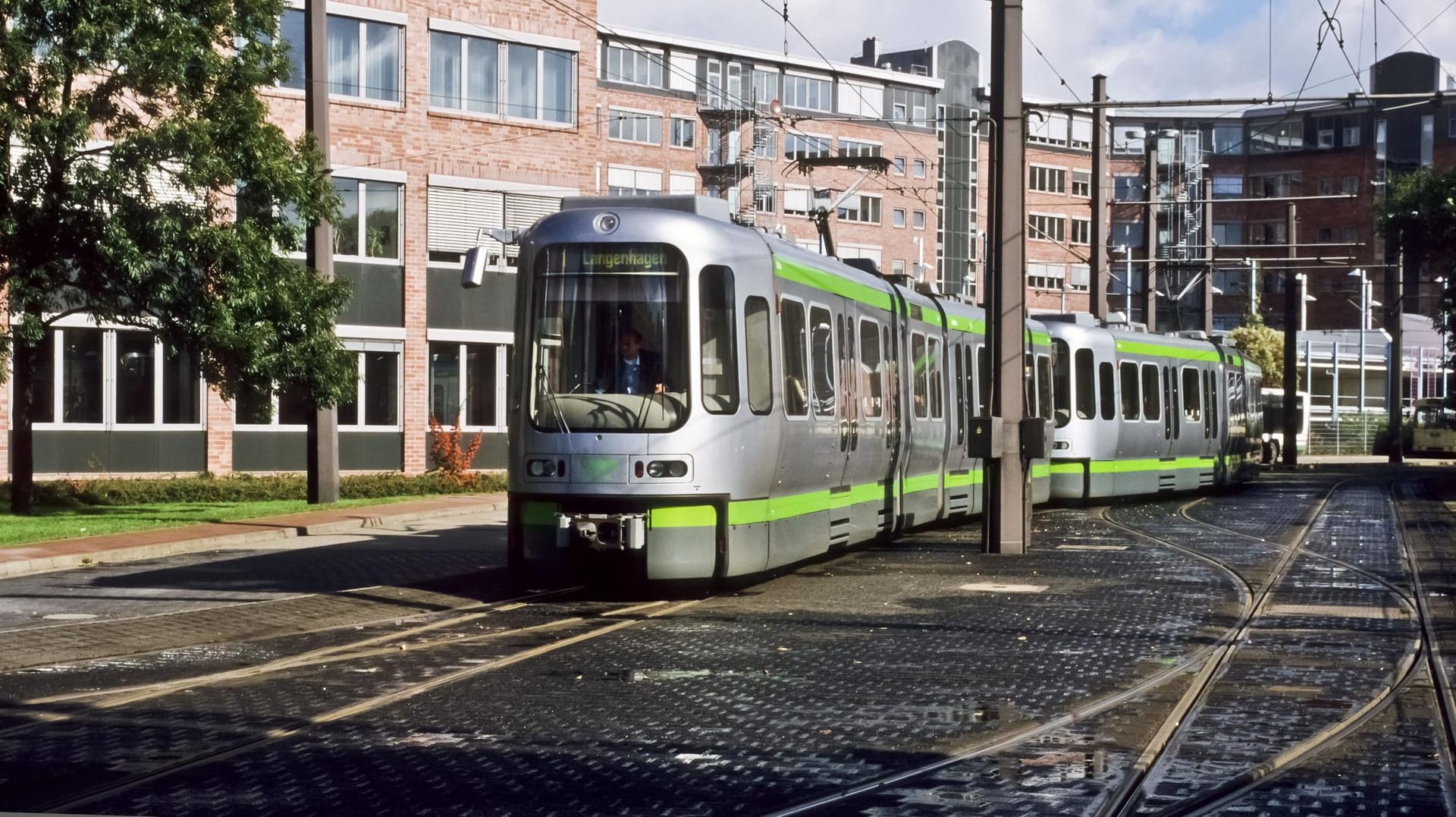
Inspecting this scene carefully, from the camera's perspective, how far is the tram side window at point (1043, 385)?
27.8 m

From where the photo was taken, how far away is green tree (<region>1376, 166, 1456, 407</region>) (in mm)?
45281

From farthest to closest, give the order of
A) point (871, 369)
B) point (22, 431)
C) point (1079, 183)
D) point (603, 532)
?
1. point (1079, 183)
2. point (22, 431)
3. point (871, 369)
4. point (603, 532)

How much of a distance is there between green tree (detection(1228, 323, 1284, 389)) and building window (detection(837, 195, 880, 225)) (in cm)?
1631

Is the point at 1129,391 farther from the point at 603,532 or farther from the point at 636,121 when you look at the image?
the point at 636,121

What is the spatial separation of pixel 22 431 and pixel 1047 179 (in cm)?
7406

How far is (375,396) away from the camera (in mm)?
38656

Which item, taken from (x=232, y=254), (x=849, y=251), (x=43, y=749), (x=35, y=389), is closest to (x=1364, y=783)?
(x=43, y=749)

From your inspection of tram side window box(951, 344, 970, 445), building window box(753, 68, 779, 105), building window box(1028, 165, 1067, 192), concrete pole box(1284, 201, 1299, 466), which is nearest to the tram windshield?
tram side window box(951, 344, 970, 445)

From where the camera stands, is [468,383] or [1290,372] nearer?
[468,383]

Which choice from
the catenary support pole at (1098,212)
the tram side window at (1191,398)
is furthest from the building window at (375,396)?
the tram side window at (1191,398)

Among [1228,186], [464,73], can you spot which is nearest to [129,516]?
[464,73]

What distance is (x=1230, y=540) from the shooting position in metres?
21.8

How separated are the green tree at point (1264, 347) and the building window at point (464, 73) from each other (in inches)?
1835

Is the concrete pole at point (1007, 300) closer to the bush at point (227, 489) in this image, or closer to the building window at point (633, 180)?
the bush at point (227, 489)
